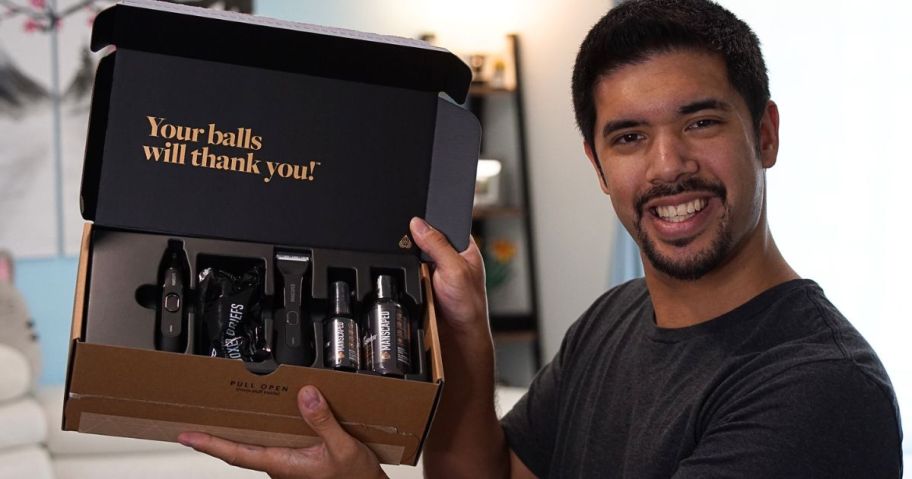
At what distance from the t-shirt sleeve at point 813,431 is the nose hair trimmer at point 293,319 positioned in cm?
45

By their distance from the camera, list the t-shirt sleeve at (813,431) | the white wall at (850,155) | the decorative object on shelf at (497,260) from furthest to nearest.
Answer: the decorative object on shelf at (497,260) → the white wall at (850,155) → the t-shirt sleeve at (813,431)

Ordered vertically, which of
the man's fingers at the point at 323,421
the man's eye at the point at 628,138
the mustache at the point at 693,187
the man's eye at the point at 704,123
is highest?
the man's eye at the point at 704,123

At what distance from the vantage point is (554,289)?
4.51 metres

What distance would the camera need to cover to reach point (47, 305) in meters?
4.12

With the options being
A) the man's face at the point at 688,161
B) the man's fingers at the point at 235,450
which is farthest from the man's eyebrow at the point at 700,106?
the man's fingers at the point at 235,450

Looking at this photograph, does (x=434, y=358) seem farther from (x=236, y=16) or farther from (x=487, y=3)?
(x=487, y=3)

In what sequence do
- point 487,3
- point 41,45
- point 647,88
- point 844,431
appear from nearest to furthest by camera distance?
1. point 844,431
2. point 647,88
3. point 41,45
4. point 487,3

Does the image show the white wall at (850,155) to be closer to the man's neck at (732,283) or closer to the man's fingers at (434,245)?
the man's neck at (732,283)

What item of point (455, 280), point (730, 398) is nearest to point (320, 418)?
point (455, 280)

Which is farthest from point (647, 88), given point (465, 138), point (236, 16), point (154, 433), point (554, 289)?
point (554, 289)

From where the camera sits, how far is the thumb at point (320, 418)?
43.7 inches

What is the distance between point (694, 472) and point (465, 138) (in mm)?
504

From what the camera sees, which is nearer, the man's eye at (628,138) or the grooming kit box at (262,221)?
the grooming kit box at (262,221)

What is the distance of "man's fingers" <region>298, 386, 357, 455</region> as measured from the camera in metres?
1.11
